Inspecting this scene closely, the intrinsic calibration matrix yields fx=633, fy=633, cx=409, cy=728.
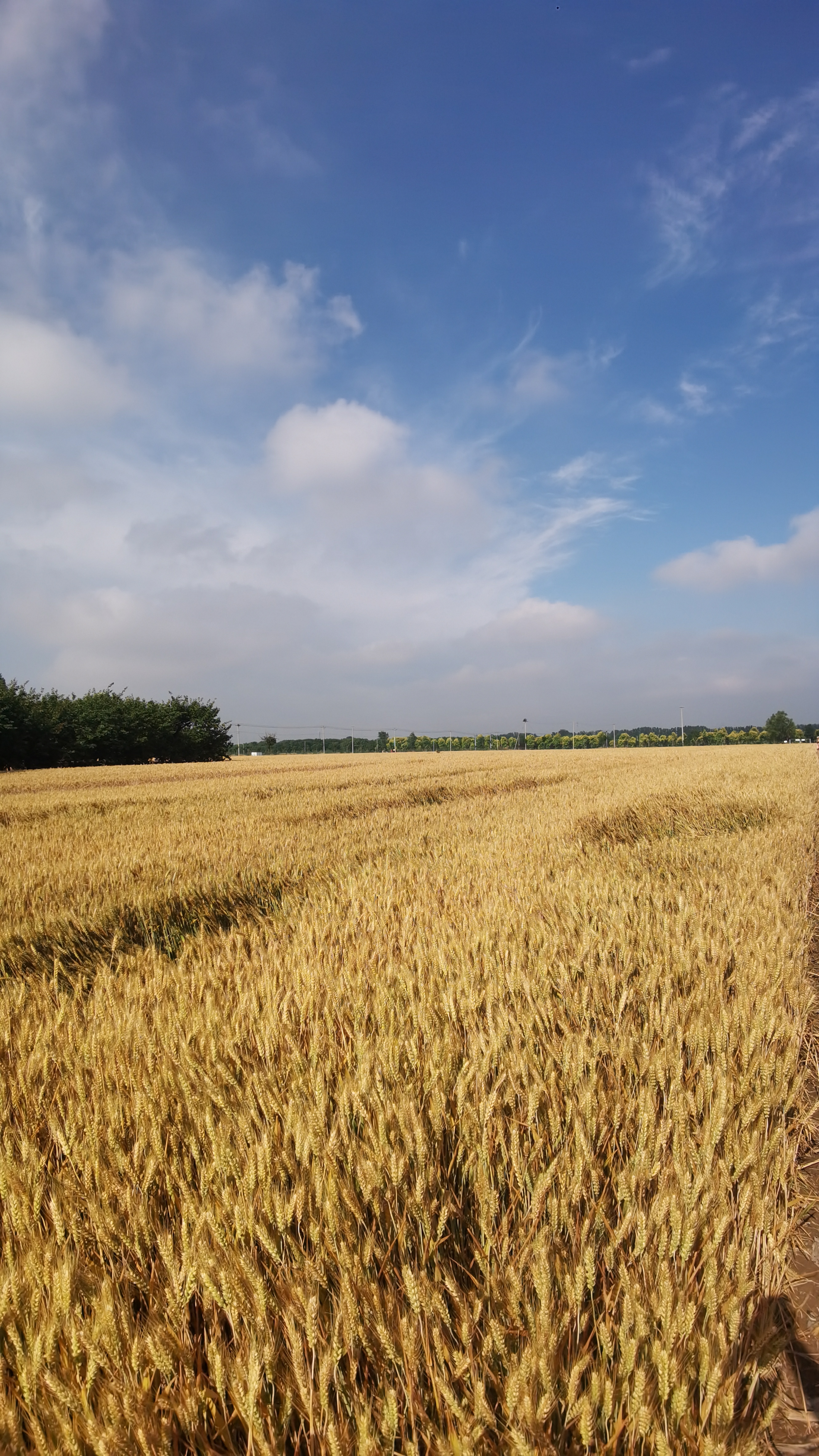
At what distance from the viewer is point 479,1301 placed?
0.93m

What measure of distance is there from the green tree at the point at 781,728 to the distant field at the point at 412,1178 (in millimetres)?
110241

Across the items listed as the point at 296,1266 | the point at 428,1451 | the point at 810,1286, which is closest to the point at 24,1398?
the point at 296,1266

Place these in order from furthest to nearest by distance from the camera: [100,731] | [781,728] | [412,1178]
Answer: [781,728] → [100,731] → [412,1178]

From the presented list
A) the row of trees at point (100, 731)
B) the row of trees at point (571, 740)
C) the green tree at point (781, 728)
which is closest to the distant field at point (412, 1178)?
the row of trees at point (100, 731)

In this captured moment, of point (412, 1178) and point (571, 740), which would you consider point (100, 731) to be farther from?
point (571, 740)

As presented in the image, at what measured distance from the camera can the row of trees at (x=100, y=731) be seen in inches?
1292

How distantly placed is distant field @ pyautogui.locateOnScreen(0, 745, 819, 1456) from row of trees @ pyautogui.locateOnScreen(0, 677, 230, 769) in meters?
33.0

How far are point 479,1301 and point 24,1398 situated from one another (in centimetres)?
65

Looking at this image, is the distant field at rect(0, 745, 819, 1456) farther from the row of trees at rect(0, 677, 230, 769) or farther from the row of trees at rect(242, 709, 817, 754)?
the row of trees at rect(242, 709, 817, 754)

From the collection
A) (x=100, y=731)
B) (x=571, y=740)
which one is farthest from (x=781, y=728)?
(x=100, y=731)

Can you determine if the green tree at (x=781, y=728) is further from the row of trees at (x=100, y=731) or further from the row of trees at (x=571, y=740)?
the row of trees at (x=100, y=731)

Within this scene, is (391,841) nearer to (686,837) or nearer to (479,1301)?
(686,837)

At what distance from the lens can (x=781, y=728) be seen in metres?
98.5

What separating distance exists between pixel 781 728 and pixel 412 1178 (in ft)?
371
